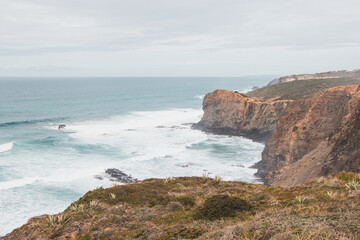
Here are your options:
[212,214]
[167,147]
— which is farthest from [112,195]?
[167,147]

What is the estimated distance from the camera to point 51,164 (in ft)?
121

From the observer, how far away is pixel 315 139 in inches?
1070

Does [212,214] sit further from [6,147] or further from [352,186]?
[6,147]

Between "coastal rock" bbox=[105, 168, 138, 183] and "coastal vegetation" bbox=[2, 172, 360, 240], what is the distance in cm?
1586

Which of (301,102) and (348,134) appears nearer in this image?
(348,134)

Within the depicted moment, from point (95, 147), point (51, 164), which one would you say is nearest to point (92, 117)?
point (95, 147)

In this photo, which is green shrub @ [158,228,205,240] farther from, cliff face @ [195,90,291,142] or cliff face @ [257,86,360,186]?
cliff face @ [195,90,291,142]

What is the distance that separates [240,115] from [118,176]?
30098 millimetres

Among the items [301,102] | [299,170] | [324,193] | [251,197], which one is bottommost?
[299,170]

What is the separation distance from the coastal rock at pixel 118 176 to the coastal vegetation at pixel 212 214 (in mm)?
15864

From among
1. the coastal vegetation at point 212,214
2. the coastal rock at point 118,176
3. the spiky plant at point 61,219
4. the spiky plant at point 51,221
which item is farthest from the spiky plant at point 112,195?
the coastal rock at point 118,176

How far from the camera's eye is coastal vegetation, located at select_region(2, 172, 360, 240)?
7102 mm

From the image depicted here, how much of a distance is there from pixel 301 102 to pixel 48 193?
96.0 feet

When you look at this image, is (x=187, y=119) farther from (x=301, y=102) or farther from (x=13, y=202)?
(x=13, y=202)
